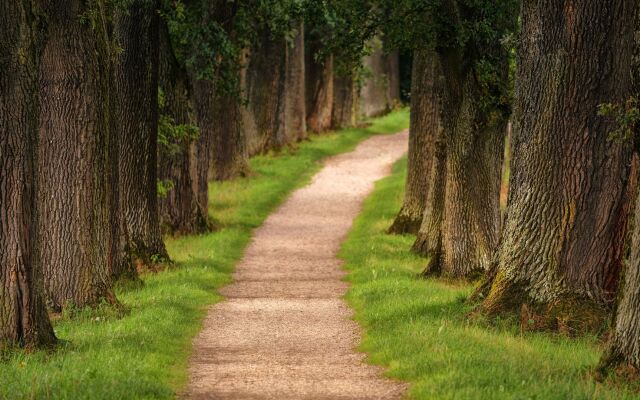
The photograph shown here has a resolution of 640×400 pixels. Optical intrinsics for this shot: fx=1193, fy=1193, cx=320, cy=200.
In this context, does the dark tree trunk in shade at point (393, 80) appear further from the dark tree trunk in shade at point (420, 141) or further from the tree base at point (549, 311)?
the tree base at point (549, 311)

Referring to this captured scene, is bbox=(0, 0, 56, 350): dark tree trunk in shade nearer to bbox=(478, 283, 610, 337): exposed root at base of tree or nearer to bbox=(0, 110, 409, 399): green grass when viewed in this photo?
bbox=(0, 110, 409, 399): green grass

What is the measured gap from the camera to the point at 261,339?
1336cm

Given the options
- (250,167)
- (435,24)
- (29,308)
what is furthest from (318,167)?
(29,308)

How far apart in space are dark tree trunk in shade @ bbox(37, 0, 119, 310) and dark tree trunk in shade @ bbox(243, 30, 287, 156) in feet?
72.4

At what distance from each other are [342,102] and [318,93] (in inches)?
136

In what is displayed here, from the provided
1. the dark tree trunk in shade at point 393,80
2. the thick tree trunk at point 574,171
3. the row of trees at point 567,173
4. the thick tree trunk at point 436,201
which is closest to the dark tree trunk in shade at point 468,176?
the thick tree trunk at point 436,201

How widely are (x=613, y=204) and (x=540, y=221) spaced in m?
0.82

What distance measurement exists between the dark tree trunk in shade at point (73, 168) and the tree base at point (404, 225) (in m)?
10.7

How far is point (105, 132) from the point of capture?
15070 millimetres

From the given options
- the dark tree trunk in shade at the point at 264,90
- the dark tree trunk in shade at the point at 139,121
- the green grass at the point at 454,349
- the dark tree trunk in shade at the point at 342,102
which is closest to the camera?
the green grass at the point at 454,349

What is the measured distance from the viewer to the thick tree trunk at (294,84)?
41.4 meters

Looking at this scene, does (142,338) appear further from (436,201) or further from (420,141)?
(420,141)

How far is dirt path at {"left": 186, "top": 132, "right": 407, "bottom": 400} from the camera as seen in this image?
10.5m

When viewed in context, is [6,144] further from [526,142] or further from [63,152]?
[526,142]
